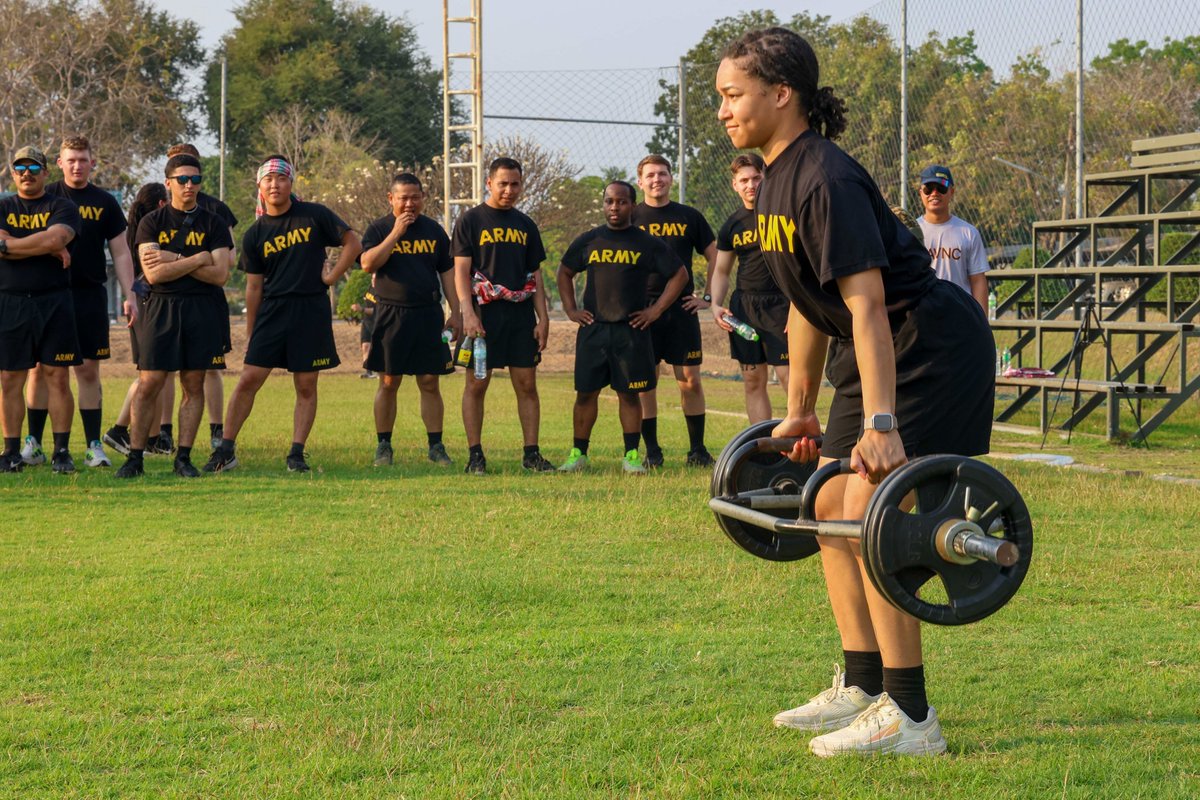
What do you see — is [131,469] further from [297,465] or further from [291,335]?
[291,335]

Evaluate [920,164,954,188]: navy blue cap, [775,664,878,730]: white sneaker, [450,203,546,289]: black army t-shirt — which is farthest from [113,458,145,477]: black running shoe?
[775,664,878,730]: white sneaker

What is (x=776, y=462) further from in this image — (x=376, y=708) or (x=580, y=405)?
(x=580, y=405)

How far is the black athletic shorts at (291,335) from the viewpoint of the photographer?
11.1 meters

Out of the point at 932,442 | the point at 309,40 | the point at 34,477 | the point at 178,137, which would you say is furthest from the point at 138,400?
the point at 309,40

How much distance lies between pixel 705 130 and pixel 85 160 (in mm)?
14885

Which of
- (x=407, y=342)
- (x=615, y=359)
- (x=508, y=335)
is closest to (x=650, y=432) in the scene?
(x=615, y=359)

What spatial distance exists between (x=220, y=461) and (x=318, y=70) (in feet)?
171

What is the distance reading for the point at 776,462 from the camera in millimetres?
4879

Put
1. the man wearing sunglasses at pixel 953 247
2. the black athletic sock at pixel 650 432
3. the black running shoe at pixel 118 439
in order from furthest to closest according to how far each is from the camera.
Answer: the black running shoe at pixel 118 439 → the black athletic sock at pixel 650 432 → the man wearing sunglasses at pixel 953 247

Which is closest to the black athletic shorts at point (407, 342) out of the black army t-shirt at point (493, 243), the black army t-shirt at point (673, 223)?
the black army t-shirt at point (493, 243)

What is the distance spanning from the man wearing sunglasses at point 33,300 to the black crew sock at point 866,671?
773cm

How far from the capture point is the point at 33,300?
10.7 m

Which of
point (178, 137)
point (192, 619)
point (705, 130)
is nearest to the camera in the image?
point (192, 619)

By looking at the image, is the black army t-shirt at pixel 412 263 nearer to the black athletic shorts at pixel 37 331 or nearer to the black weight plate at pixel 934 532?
the black athletic shorts at pixel 37 331
